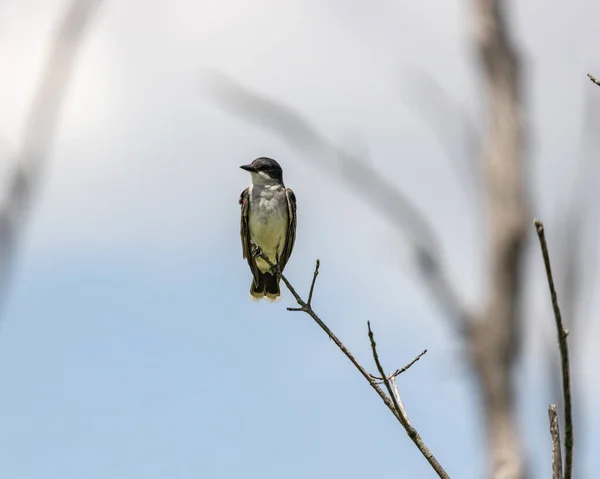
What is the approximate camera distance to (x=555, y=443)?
10.7 ft

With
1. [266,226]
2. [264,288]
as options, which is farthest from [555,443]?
[264,288]

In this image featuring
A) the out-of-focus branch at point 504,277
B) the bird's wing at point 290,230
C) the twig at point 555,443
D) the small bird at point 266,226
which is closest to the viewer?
the out-of-focus branch at point 504,277

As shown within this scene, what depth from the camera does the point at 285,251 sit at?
46.6 feet

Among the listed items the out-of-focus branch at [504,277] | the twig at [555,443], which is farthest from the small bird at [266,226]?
the out-of-focus branch at [504,277]

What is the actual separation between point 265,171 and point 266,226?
101 cm

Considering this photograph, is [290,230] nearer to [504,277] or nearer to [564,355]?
[564,355]

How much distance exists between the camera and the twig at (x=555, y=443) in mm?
3199

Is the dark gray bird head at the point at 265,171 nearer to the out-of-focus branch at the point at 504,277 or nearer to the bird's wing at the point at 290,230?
the bird's wing at the point at 290,230

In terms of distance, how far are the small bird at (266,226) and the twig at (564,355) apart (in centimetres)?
1052

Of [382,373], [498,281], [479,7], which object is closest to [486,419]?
[498,281]

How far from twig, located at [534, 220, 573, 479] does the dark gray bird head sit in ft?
36.9

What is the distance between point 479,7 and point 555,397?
1250 mm

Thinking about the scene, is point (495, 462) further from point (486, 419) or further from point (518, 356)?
point (518, 356)

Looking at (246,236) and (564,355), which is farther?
(246,236)
